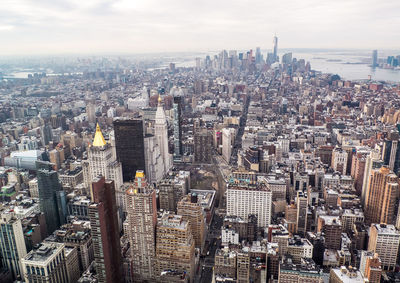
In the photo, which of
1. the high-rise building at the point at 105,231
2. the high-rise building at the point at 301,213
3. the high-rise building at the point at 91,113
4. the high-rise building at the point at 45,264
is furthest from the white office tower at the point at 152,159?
the high-rise building at the point at 91,113

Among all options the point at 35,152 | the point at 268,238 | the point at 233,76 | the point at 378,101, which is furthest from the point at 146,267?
the point at 233,76

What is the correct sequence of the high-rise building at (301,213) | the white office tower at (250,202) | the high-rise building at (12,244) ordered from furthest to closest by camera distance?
the high-rise building at (301,213)
the white office tower at (250,202)
the high-rise building at (12,244)

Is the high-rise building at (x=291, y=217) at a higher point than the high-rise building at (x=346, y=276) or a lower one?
lower

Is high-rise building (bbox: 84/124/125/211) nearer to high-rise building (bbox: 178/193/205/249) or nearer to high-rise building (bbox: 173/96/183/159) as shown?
high-rise building (bbox: 178/193/205/249)

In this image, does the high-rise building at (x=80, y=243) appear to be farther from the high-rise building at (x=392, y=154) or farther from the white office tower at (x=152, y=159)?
the high-rise building at (x=392, y=154)

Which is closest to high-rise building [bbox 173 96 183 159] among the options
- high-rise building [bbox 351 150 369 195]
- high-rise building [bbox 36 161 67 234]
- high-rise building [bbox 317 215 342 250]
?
high-rise building [bbox 36 161 67 234]
